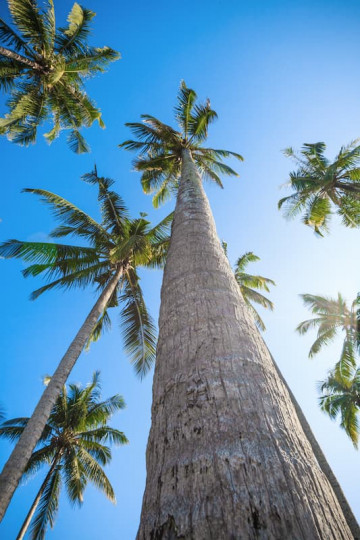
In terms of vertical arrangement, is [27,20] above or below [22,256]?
above

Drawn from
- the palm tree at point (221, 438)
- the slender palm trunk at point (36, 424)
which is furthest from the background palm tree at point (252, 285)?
the palm tree at point (221, 438)

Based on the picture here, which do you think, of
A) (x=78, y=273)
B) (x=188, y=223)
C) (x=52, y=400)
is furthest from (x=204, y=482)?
(x=78, y=273)

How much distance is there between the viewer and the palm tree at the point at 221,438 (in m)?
0.86

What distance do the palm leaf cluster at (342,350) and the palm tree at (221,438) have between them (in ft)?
46.7

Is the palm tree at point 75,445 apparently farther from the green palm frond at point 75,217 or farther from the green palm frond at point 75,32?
the green palm frond at point 75,32

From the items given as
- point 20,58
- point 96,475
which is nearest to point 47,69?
point 20,58

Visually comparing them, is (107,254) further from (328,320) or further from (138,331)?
(328,320)

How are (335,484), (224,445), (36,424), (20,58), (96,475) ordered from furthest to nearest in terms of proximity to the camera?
1. (96,475)
2. (20,58)
3. (335,484)
4. (36,424)
5. (224,445)

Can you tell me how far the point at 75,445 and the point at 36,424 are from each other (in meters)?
8.16

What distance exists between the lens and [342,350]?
1369cm

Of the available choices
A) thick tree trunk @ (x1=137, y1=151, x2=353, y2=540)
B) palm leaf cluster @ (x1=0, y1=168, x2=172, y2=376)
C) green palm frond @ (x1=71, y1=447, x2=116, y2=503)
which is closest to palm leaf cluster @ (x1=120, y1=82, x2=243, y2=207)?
palm leaf cluster @ (x1=0, y1=168, x2=172, y2=376)

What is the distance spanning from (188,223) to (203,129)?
718 cm

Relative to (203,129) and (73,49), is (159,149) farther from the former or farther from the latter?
(73,49)

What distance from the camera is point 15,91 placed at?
10648 mm
